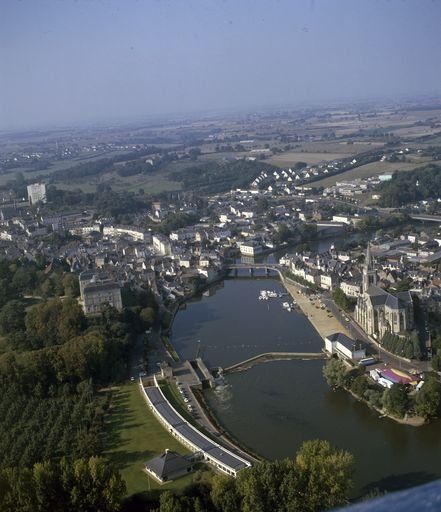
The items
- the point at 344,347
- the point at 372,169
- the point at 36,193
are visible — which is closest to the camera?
the point at 344,347

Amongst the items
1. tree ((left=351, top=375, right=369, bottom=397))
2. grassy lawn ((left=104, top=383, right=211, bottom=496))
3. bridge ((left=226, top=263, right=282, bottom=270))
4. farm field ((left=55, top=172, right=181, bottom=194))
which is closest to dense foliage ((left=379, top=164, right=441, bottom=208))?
bridge ((left=226, top=263, right=282, bottom=270))

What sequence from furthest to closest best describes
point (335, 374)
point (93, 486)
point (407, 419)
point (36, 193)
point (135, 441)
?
point (36, 193) < point (335, 374) < point (407, 419) < point (135, 441) < point (93, 486)

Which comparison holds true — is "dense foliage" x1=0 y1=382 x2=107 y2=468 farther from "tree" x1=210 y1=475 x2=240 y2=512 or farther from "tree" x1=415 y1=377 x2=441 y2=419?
"tree" x1=415 y1=377 x2=441 y2=419

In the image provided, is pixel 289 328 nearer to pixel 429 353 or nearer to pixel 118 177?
pixel 429 353

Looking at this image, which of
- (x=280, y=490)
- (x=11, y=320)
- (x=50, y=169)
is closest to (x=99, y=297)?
(x=11, y=320)

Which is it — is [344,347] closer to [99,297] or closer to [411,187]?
[99,297]

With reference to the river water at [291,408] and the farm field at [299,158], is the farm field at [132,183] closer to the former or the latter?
the farm field at [299,158]

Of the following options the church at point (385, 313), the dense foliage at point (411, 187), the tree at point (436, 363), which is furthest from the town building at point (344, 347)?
the dense foliage at point (411, 187)

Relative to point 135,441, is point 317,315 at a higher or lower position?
lower
